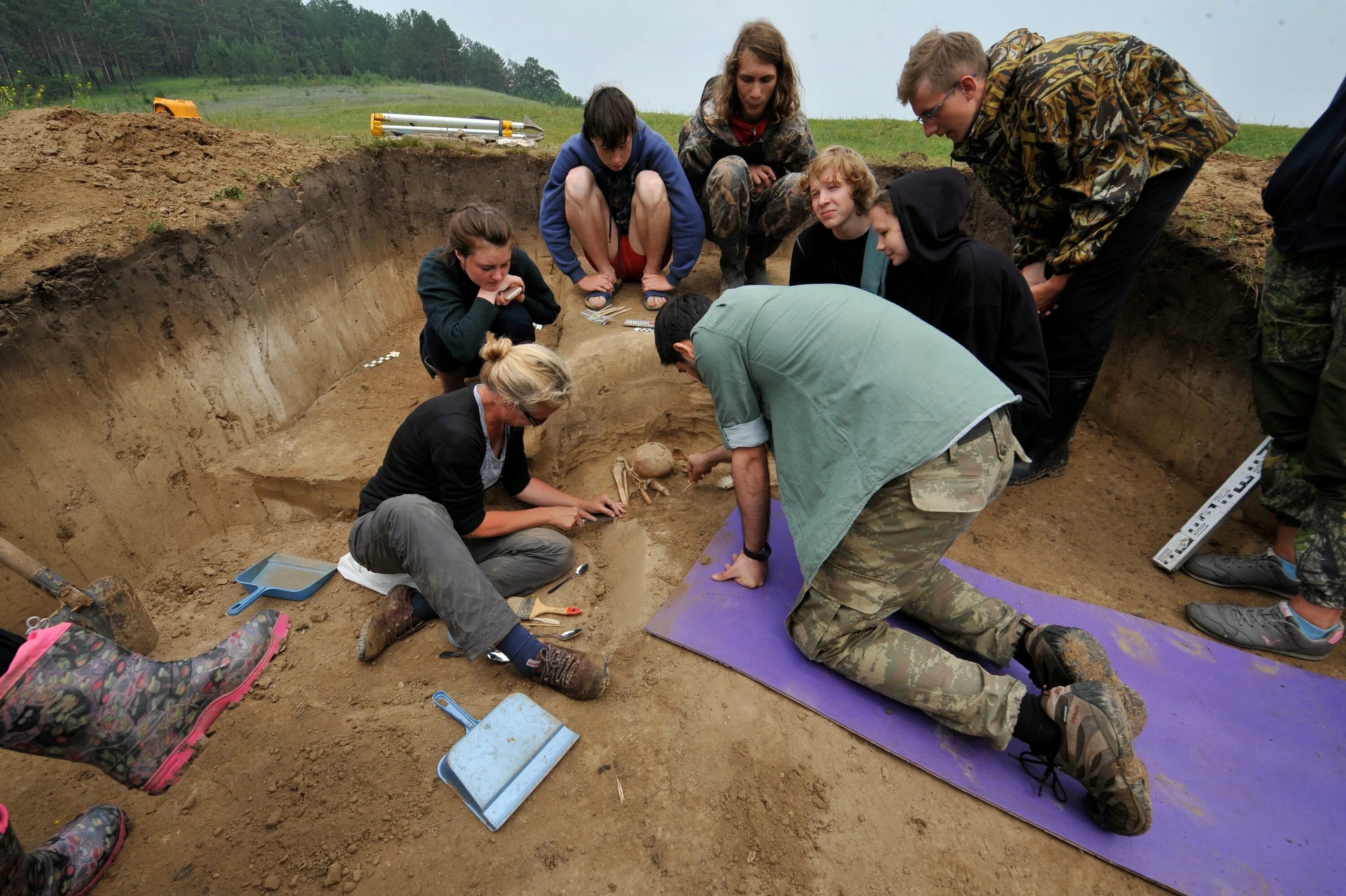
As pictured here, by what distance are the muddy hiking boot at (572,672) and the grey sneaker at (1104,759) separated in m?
1.52

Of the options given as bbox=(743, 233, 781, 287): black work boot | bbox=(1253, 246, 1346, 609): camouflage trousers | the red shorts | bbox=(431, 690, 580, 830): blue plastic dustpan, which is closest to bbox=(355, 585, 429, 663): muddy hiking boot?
bbox=(431, 690, 580, 830): blue plastic dustpan

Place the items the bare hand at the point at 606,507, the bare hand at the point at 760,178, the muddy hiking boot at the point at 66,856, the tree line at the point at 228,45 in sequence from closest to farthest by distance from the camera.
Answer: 1. the muddy hiking boot at the point at 66,856
2. the bare hand at the point at 606,507
3. the bare hand at the point at 760,178
4. the tree line at the point at 228,45

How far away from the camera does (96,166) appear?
3715 mm

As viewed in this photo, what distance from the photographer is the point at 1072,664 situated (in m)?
2.03

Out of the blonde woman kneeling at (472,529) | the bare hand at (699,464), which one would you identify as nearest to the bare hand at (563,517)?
the blonde woman kneeling at (472,529)

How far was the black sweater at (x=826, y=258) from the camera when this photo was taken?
2947mm

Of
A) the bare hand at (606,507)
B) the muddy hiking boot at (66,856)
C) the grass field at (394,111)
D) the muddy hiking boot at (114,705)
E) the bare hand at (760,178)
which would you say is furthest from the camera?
the grass field at (394,111)

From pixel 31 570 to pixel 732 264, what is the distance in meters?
4.25

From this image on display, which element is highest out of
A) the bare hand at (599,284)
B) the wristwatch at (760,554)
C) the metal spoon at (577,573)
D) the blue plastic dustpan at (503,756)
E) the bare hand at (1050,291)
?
the bare hand at (1050,291)

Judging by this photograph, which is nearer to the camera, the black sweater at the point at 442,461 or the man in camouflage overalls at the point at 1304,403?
the man in camouflage overalls at the point at 1304,403

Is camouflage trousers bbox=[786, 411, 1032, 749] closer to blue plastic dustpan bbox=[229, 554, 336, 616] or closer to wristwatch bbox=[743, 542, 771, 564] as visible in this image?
wristwatch bbox=[743, 542, 771, 564]

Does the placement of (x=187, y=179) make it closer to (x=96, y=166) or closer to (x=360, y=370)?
(x=96, y=166)

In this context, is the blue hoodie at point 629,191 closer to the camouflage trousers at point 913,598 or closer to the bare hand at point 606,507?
the bare hand at point 606,507

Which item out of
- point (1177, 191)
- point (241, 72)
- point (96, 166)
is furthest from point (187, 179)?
point (241, 72)
